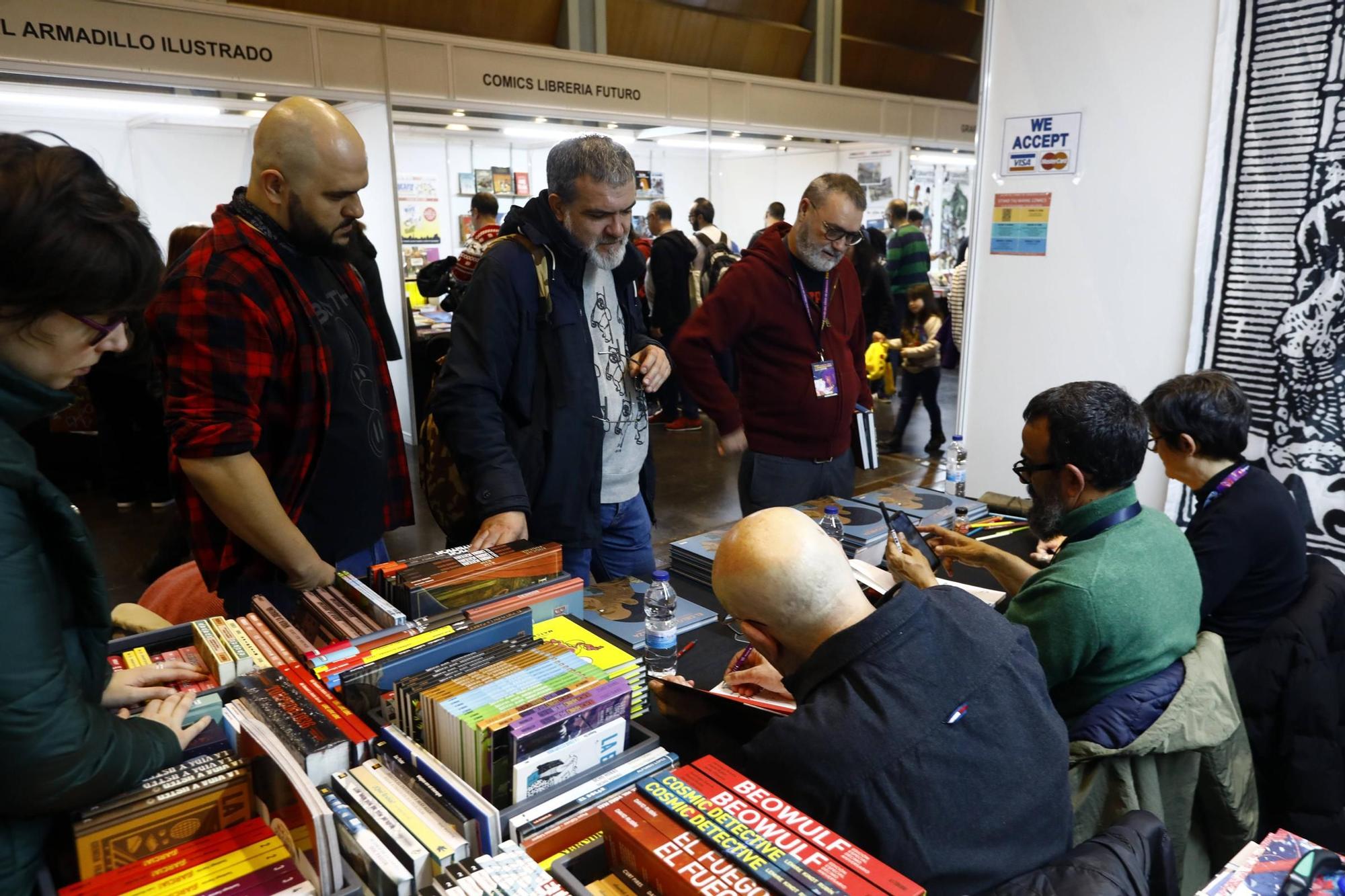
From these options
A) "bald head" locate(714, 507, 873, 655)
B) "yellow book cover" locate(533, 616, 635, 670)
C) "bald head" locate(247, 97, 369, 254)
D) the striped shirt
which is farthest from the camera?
the striped shirt

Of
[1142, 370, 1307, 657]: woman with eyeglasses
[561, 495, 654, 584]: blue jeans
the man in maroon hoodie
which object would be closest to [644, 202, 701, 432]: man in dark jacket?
the man in maroon hoodie

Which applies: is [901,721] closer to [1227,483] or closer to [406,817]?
[406,817]

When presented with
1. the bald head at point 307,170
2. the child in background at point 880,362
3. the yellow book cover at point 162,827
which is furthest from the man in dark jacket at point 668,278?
the yellow book cover at point 162,827

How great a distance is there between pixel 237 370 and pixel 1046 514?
5.83 ft

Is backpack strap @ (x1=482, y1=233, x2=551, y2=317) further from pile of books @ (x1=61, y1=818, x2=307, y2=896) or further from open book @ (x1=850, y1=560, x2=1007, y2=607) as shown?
pile of books @ (x1=61, y1=818, x2=307, y2=896)

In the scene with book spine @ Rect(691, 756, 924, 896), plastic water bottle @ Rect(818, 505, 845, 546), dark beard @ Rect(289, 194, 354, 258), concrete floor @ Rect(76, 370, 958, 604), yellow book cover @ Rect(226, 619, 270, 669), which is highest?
dark beard @ Rect(289, 194, 354, 258)

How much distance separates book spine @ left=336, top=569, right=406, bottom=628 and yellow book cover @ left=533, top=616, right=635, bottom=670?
0.25 m

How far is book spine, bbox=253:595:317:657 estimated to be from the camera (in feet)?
4.46

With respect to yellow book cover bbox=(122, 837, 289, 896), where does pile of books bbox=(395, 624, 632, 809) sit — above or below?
above

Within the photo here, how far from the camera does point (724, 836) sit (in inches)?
38.1

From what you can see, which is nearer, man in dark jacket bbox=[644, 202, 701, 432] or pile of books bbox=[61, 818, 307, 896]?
pile of books bbox=[61, 818, 307, 896]

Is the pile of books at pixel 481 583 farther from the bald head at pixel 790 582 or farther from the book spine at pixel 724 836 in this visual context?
the book spine at pixel 724 836

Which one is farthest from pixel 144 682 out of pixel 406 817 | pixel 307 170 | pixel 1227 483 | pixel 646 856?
pixel 1227 483

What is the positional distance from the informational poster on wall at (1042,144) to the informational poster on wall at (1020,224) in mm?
115
